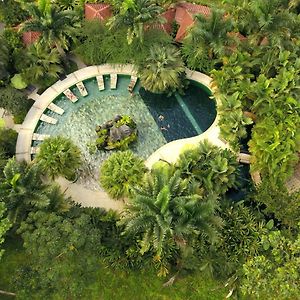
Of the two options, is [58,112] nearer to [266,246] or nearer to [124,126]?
[124,126]

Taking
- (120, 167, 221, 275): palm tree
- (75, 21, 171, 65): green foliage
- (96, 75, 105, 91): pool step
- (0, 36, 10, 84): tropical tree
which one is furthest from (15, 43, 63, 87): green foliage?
(120, 167, 221, 275): palm tree

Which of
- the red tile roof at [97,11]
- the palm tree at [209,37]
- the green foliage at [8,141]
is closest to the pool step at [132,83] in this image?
the palm tree at [209,37]

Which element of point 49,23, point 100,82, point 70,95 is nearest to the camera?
point 49,23

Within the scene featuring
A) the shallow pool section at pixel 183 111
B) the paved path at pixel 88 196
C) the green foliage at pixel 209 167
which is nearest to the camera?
the green foliage at pixel 209 167

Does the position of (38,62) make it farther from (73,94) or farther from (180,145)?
(180,145)

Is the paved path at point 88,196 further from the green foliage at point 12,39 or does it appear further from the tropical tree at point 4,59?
the green foliage at point 12,39

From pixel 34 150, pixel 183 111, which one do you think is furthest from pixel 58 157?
pixel 183 111

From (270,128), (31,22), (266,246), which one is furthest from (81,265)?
(31,22)
